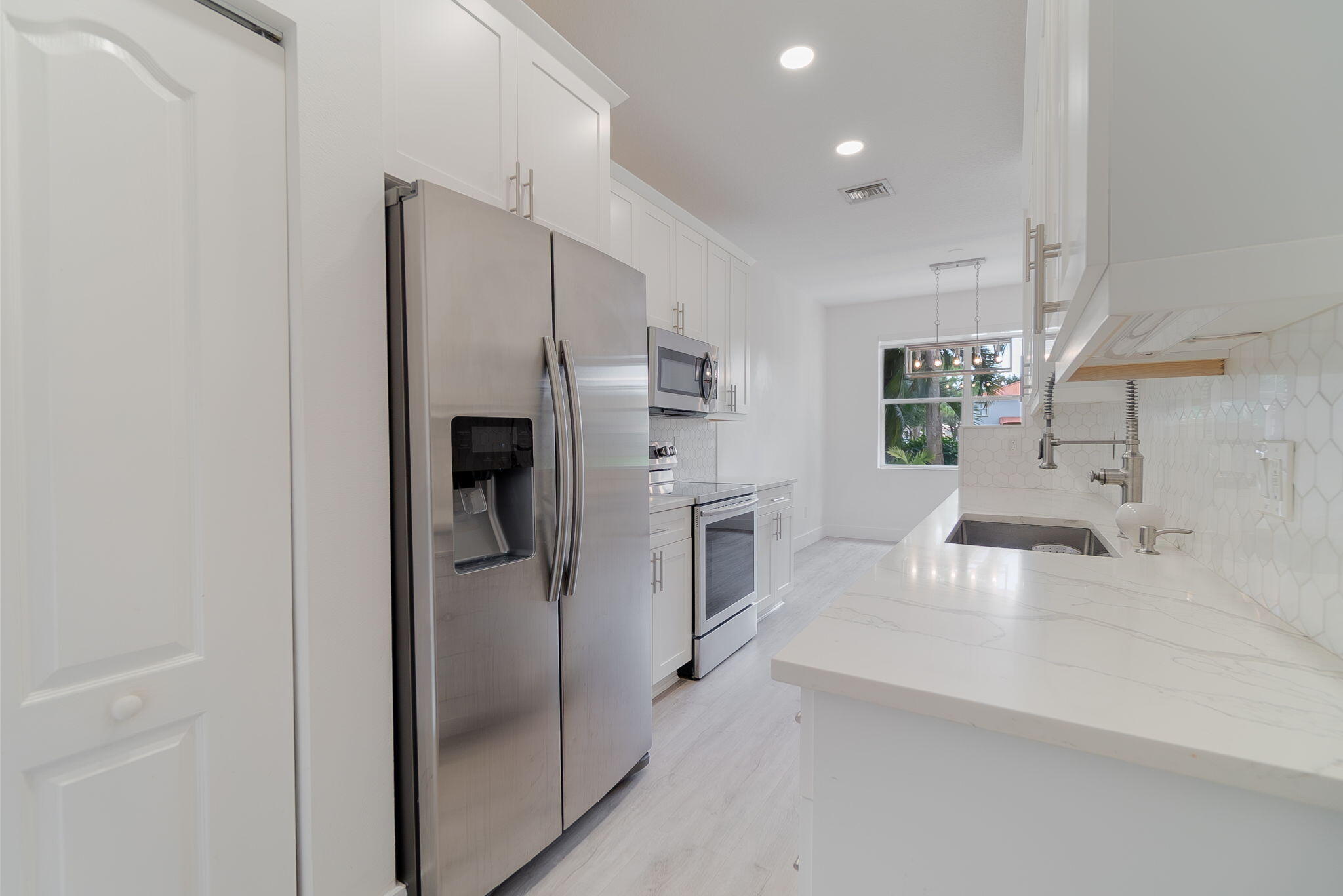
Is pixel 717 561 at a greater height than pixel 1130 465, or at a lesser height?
lesser

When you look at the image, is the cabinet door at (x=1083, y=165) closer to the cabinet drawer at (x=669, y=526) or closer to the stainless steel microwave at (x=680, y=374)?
the cabinet drawer at (x=669, y=526)

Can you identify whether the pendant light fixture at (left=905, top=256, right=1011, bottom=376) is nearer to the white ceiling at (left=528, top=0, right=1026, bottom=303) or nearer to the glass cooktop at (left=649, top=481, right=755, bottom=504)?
the white ceiling at (left=528, top=0, right=1026, bottom=303)

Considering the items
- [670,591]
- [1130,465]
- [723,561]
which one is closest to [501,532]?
[670,591]

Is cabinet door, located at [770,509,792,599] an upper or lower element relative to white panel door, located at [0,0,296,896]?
lower

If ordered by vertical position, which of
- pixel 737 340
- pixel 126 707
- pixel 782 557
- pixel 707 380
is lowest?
pixel 782 557

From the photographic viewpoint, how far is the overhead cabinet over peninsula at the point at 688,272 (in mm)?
2803

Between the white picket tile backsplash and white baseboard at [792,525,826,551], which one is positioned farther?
white baseboard at [792,525,826,551]

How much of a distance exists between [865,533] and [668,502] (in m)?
4.67

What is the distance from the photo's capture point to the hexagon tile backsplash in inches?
29.9

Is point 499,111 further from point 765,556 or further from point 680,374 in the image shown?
point 765,556

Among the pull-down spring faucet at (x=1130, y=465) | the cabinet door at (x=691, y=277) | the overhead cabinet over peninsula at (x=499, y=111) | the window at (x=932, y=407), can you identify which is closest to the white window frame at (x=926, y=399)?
the window at (x=932, y=407)

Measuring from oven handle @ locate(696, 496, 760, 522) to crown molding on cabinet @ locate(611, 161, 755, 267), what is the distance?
160 centimetres

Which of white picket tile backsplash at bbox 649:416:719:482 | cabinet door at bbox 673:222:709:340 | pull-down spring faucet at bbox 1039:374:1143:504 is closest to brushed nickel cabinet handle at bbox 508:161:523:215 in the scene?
cabinet door at bbox 673:222:709:340

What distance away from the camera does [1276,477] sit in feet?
2.94
